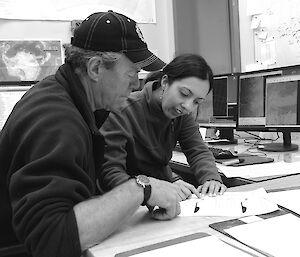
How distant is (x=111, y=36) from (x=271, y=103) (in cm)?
143

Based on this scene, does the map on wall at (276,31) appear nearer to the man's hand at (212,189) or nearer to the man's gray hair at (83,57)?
the man's hand at (212,189)

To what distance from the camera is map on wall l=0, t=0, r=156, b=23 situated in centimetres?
256

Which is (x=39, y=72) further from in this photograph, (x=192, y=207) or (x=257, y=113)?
(x=192, y=207)

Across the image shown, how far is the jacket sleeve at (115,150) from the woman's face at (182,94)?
20 cm

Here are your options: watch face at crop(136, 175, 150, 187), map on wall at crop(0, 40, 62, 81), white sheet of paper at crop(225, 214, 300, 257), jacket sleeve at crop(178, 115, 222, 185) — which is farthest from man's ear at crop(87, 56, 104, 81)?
map on wall at crop(0, 40, 62, 81)

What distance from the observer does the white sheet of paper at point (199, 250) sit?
725 millimetres

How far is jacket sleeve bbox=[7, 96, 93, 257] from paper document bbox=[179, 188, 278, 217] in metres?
0.35

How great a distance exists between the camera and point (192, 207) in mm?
1057

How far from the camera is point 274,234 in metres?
0.81

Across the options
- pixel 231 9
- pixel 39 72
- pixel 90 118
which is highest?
pixel 231 9

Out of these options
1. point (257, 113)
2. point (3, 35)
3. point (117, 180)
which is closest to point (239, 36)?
point (257, 113)

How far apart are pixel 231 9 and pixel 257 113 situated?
1099mm

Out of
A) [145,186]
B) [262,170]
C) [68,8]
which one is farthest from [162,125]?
[68,8]

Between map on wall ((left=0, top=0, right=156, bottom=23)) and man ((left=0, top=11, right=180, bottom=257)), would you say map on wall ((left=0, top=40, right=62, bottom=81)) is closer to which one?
map on wall ((left=0, top=0, right=156, bottom=23))
